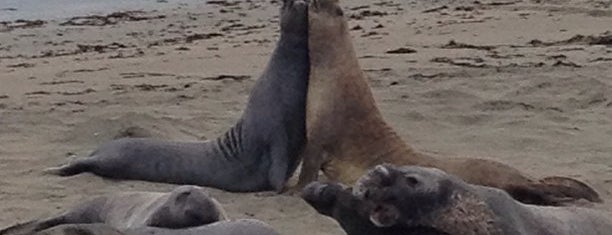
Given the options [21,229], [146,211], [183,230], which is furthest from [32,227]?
[183,230]

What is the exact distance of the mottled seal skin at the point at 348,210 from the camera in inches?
157

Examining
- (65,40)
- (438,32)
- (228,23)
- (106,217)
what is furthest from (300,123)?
(228,23)

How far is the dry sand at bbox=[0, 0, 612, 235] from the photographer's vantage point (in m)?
6.98

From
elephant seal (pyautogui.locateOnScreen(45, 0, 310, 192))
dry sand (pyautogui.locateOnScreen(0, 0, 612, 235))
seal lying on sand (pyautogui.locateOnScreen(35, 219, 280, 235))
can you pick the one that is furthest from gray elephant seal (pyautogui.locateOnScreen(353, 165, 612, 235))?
elephant seal (pyautogui.locateOnScreen(45, 0, 310, 192))

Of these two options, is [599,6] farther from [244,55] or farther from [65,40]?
[65,40]

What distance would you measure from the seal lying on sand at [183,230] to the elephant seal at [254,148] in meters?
2.37

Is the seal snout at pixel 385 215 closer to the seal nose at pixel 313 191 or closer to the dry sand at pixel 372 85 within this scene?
the seal nose at pixel 313 191

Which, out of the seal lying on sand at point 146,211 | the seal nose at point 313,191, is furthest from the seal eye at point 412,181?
the seal lying on sand at point 146,211

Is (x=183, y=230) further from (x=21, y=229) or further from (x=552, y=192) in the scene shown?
(x=552, y=192)

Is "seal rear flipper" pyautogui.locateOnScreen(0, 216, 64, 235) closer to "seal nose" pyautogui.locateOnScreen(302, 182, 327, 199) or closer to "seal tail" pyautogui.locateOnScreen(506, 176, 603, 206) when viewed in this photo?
"seal nose" pyautogui.locateOnScreen(302, 182, 327, 199)

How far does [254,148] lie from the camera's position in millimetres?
7008

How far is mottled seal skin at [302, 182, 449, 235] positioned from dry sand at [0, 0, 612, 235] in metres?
1.53

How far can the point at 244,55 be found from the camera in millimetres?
11891

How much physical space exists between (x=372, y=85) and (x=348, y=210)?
18.7ft
